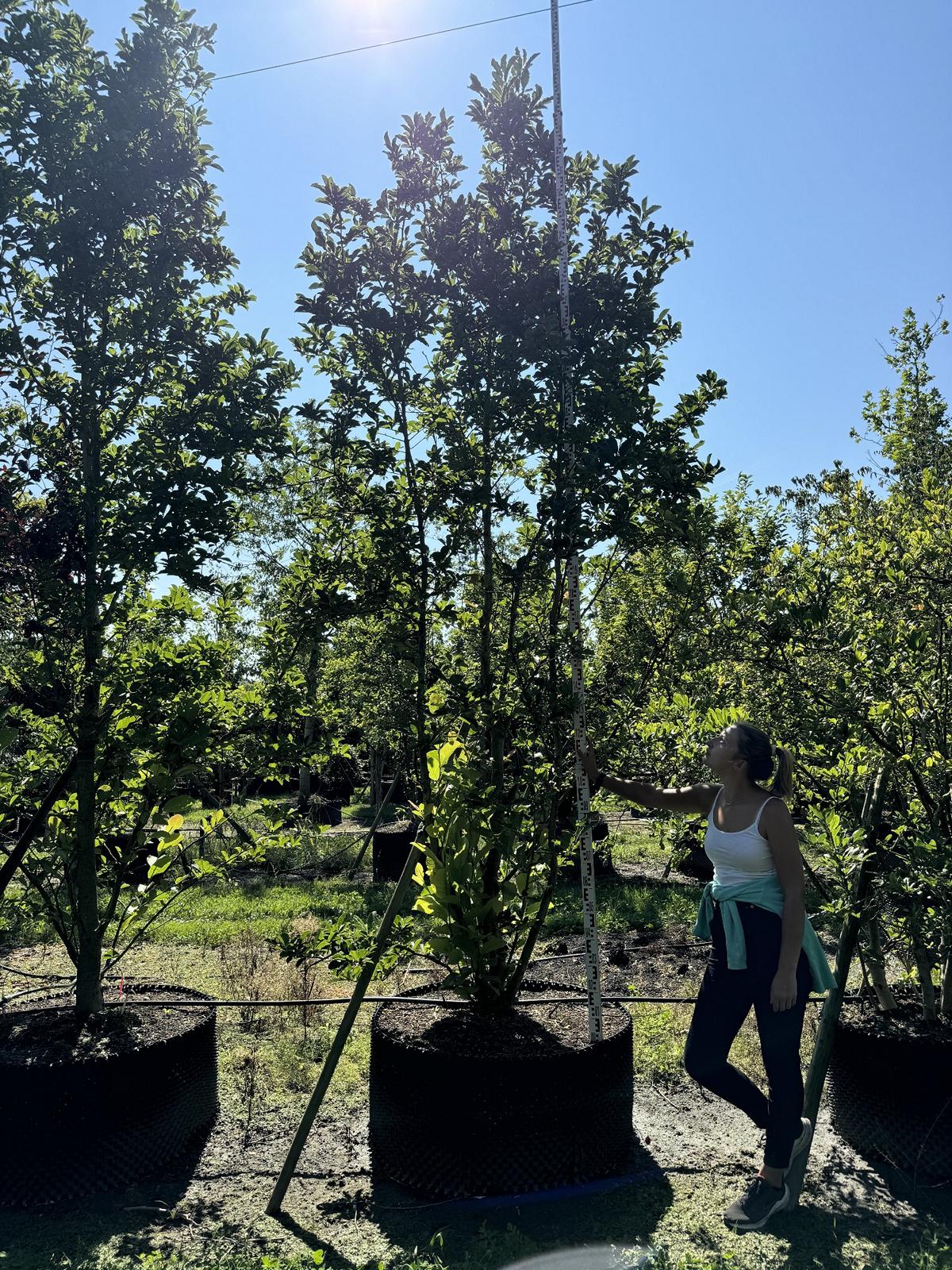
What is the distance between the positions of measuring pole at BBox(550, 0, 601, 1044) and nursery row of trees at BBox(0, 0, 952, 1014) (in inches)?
2.2

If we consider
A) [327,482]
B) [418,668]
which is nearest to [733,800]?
[418,668]

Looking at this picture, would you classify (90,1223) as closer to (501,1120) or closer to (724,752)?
(501,1120)

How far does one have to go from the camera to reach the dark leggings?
320cm

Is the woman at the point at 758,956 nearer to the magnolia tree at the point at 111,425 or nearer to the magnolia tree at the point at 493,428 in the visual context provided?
the magnolia tree at the point at 493,428

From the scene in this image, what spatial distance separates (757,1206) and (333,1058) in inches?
60.5

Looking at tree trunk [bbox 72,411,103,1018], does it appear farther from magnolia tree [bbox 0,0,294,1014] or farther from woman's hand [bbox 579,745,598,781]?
woman's hand [bbox 579,745,598,781]

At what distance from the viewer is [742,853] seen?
331cm

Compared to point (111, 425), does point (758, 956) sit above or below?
below

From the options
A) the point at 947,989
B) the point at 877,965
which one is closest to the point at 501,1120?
the point at 877,965

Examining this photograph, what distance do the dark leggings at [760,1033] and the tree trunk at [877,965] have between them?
0.85 m

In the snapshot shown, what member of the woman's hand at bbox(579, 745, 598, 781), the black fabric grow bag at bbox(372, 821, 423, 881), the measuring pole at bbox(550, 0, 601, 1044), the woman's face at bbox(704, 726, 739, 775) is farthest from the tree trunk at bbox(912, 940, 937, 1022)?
the black fabric grow bag at bbox(372, 821, 423, 881)

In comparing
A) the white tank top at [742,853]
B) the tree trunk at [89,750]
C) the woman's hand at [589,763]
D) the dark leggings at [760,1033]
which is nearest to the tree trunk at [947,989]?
the dark leggings at [760,1033]

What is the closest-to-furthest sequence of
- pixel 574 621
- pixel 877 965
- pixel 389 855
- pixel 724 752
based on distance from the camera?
1. pixel 724 752
2. pixel 574 621
3. pixel 877 965
4. pixel 389 855

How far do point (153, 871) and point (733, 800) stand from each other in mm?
2401
